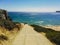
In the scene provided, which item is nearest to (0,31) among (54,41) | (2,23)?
(2,23)

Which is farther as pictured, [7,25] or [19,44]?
[7,25]

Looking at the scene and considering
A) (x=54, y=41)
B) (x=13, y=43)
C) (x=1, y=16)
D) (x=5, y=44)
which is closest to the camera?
(x=5, y=44)

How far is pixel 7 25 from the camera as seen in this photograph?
28562mm

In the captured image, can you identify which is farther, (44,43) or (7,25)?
(7,25)

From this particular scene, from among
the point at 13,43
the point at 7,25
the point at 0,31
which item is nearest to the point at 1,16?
the point at 7,25

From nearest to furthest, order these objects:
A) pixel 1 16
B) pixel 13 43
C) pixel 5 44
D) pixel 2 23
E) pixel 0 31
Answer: pixel 5 44 < pixel 13 43 < pixel 0 31 < pixel 2 23 < pixel 1 16

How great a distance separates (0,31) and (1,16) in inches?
417

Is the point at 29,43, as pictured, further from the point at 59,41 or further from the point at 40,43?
the point at 59,41

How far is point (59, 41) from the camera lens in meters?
21.3

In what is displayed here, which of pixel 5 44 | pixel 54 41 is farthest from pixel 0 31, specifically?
pixel 54 41

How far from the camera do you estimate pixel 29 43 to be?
20.7 meters

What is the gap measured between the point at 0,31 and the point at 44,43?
696 cm

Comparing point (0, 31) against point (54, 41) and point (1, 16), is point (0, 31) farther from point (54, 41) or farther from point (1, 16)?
point (1, 16)

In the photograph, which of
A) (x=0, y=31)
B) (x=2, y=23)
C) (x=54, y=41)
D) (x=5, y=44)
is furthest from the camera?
(x=2, y=23)
